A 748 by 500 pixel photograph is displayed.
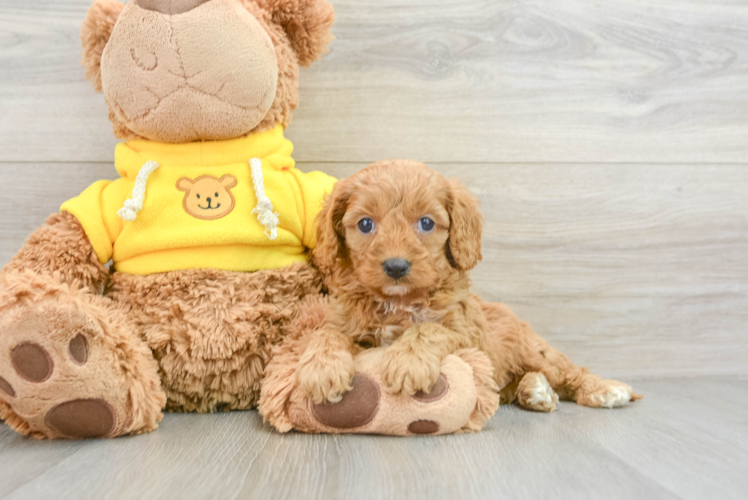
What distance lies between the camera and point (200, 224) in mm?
1344

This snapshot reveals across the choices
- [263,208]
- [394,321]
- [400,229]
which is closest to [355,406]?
[394,321]

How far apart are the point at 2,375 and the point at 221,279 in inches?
18.3

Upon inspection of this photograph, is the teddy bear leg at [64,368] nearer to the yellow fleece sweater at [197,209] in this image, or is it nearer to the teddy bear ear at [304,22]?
the yellow fleece sweater at [197,209]

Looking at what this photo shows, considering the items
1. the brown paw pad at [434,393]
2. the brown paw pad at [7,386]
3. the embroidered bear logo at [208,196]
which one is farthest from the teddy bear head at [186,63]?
the brown paw pad at [434,393]

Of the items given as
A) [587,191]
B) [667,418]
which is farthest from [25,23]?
[667,418]

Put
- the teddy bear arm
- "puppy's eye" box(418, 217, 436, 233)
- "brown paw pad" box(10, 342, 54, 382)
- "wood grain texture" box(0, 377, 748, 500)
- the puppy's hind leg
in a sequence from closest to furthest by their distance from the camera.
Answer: "wood grain texture" box(0, 377, 748, 500) < "brown paw pad" box(10, 342, 54, 382) < "puppy's eye" box(418, 217, 436, 233) < the teddy bear arm < the puppy's hind leg

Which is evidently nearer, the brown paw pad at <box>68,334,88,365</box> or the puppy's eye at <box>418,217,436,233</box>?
the brown paw pad at <box>68,334,88,365</box>

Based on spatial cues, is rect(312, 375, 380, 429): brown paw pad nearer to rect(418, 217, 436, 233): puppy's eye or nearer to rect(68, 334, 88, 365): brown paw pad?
rect(418, 217, 436, 233): puppy's eye

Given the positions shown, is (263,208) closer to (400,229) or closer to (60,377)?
(400,229)

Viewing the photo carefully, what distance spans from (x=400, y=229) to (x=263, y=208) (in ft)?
1.20

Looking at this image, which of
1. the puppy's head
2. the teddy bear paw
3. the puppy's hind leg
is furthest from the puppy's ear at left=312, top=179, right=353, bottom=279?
the puppy's hind leg

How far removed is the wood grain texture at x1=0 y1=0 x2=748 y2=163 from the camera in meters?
1.67

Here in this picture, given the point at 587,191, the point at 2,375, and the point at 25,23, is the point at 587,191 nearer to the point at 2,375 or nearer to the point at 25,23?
the point at 2,375

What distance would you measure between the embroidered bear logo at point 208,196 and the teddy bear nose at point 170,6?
1.22ft
